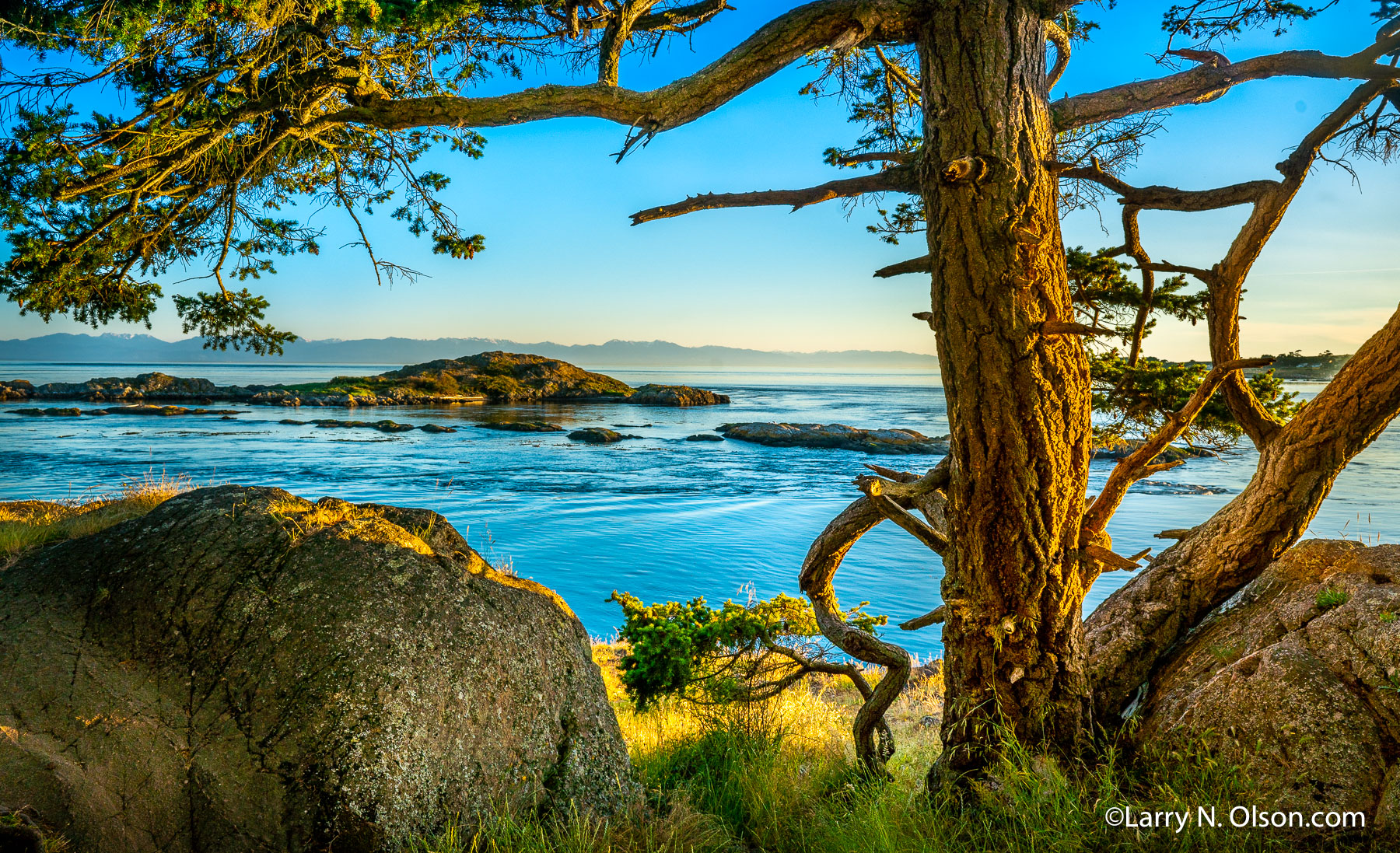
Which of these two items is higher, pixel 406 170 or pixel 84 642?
pixel 406 170

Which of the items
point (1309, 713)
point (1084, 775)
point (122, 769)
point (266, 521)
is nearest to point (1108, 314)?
point (1309, 713)

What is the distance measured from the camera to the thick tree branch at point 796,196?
152 inches

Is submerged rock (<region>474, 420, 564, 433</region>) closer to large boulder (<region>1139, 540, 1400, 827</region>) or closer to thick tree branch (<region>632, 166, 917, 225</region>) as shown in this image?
thick tree branch (<region>632, 166, 917, 225</region>)

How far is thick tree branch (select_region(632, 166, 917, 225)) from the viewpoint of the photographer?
387cm

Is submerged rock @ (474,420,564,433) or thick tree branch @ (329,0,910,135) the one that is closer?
thick tree branch @ (329,0,910,135)

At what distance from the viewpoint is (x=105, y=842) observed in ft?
8.32

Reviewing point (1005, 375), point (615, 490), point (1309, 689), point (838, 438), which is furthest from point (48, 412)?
point (1309, 689)

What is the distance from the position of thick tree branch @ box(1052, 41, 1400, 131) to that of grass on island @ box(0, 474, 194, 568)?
6.98 metres

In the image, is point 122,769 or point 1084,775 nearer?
point 122,769

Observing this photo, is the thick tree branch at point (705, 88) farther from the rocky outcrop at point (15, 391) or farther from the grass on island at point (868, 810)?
the rocky outcrop at point (15, 391)

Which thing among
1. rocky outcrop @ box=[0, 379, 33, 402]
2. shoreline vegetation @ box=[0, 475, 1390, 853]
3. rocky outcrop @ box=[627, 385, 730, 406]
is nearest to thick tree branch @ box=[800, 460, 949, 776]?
shoreline vegetation @ box=[0, 475, 1390, 853]

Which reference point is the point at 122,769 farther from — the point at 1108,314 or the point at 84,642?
the point at 1108,314

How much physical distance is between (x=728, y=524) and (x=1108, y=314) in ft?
51.6

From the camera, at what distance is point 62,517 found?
7.99 m
